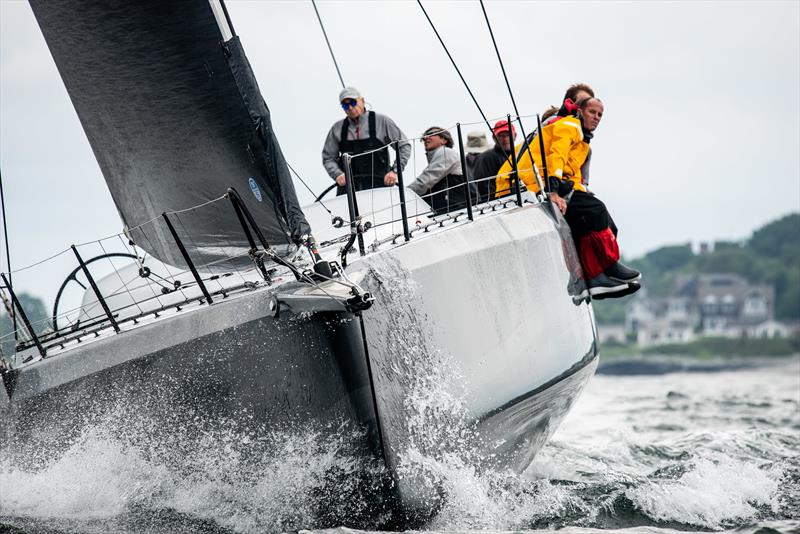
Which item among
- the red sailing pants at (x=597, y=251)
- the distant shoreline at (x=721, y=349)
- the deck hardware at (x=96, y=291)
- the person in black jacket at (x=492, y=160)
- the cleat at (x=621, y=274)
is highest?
the deck hardware at (x=96, y=291)

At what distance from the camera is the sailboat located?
4.95m

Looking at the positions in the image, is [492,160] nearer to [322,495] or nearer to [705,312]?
[322,495]

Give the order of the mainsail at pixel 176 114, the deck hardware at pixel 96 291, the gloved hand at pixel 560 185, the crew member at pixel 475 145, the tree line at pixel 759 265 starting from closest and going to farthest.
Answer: the mainsail at pixel 176 114, the deck hardware at pixel 96 291, the gloved hand at pixel 560 185, the crew member at pixel 475 145, the tree line at pixel 759 265

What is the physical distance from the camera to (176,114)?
559 centimetres

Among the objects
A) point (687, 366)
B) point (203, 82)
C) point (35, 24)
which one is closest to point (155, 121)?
point (203, 82)

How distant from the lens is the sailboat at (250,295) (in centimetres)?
495

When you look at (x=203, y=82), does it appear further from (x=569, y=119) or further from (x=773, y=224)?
(x=773, y=224)

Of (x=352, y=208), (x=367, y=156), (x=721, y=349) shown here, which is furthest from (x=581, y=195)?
(x=721, y=349)

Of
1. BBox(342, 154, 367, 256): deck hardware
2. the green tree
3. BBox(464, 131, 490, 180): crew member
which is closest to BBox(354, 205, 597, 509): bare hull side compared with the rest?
BBox(342, 154, 367, 256): deck hardware

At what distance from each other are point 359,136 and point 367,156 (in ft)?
0.79

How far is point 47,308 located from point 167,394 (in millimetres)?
2087

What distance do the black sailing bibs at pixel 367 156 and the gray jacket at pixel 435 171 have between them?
0.23 metres

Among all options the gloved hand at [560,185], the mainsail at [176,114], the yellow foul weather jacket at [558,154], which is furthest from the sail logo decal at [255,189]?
the gloved hand at [560,185]

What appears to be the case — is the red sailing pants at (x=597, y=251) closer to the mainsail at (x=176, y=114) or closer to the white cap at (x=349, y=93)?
the white cap at (x=349, y=93)
